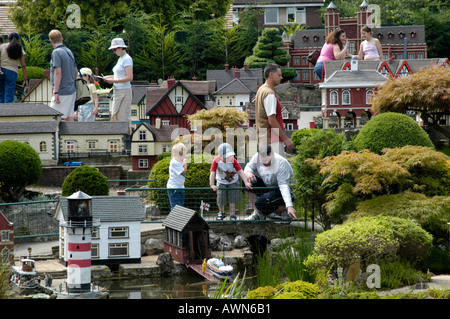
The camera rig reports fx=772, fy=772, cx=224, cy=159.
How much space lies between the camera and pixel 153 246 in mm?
17109

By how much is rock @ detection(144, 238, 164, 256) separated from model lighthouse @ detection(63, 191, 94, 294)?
397cm

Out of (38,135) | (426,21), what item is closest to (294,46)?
(426,21)

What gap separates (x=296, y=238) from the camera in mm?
15688

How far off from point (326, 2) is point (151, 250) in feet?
146

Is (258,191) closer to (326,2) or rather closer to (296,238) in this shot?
(296,238)

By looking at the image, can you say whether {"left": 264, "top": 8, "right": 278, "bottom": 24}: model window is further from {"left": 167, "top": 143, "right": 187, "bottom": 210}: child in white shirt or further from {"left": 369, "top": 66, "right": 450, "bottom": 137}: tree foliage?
{"left": 167, "top": 143, "right": 187, "bottom": 210}: child in white shirt

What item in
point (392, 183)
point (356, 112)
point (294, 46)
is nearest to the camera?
point (392, 183)

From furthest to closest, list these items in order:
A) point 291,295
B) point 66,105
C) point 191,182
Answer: point 66,105, point 191,182, point 291,295

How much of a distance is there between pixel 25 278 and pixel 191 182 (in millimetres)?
6741

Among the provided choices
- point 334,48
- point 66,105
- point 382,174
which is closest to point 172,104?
point 334,48

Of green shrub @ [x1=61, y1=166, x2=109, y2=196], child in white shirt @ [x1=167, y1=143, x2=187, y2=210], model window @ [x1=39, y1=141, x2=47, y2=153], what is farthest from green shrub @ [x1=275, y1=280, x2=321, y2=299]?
model window @ [x1=39, y1=141, x2=47, y2=153]

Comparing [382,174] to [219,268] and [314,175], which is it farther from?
[219,268]

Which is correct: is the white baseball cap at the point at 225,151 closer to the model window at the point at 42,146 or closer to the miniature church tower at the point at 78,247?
the miniature church tower at the point at 78,247

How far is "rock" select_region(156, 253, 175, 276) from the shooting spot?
15.8 m
